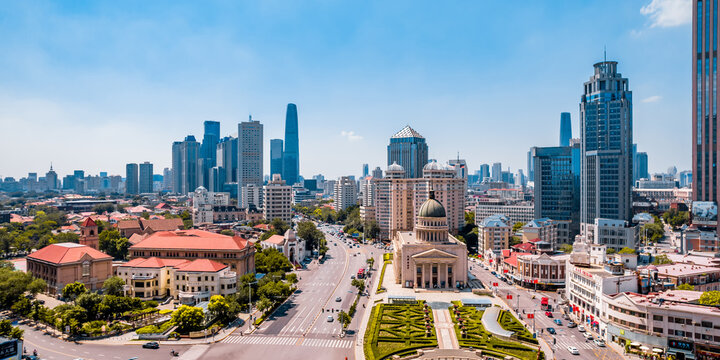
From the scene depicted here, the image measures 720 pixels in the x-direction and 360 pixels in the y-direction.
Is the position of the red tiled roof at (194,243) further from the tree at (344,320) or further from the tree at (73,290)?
the tree at (344,320)

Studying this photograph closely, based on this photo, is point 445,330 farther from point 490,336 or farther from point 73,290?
point 73,290

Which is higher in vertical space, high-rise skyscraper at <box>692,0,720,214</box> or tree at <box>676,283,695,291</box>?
high-rise skyscraper at <box>692,0,720,214</box>

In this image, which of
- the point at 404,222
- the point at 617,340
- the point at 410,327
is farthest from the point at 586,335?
the point at 404,222

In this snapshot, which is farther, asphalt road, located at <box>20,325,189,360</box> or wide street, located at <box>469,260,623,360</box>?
wide street, located at <box>469,260,623,360</box>

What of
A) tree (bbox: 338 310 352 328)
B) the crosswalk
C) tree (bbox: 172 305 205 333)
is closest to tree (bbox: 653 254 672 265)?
tree (bbox: 338 310 352 328)

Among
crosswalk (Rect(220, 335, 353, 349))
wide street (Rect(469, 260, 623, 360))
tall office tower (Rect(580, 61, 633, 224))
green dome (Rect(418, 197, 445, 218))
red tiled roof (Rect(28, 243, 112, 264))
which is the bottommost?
wide street (Rect(469, 260, 623, 360))

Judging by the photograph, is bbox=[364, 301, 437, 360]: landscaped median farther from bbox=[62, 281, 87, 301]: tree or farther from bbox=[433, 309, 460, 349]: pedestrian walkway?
bbox=[62, 281, 87, 301]: tree

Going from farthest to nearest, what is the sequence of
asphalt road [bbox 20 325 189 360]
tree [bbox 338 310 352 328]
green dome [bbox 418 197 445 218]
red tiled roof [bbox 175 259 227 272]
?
green dome [bbox 418 197 445 218] < red tiled roof [bbox 175 259 227 272] < tree [bbox 338 310 352 328] < asphalt road [bbox 20 325 189 360]

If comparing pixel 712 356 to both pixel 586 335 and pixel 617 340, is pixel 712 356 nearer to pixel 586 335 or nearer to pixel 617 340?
pixel 617 340
